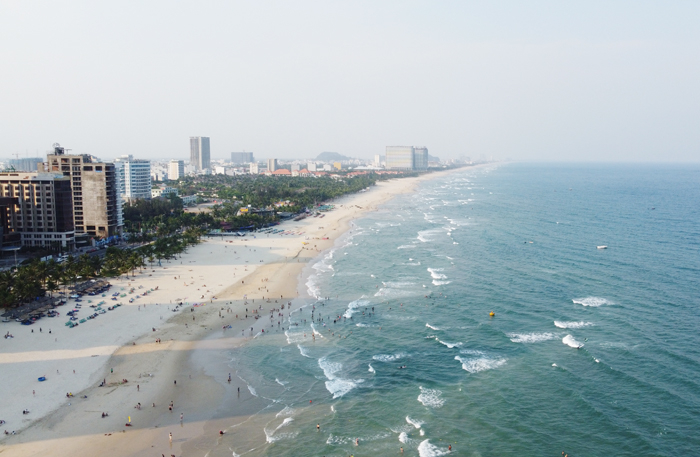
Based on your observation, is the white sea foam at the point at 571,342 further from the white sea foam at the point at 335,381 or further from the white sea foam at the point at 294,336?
the white sea foam at the point at 294,336

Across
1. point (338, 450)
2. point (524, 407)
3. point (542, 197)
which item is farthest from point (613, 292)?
point (542, 197)

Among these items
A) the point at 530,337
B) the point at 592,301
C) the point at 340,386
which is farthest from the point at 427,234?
the point at 340,386

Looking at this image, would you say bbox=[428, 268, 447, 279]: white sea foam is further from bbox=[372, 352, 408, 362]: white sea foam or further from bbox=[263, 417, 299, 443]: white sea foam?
bbox=[263, 417, 299, 443]: white sea foam

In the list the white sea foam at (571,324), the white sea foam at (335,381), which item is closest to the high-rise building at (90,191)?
the white sea foam at (335,381)

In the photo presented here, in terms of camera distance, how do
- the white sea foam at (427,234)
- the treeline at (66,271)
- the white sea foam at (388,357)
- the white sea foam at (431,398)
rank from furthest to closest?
the white sea foam at (427,234)
the treeline at (66,271)
the white sea foam at (388,357)
the white sea foam at (431,398)

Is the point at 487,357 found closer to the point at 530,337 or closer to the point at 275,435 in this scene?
the point at 530,337

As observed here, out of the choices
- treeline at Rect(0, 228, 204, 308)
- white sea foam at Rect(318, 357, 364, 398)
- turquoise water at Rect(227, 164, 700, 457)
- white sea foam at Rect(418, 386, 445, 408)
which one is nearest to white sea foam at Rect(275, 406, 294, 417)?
turquoise water at Rect(227, 164, 700, 457)
